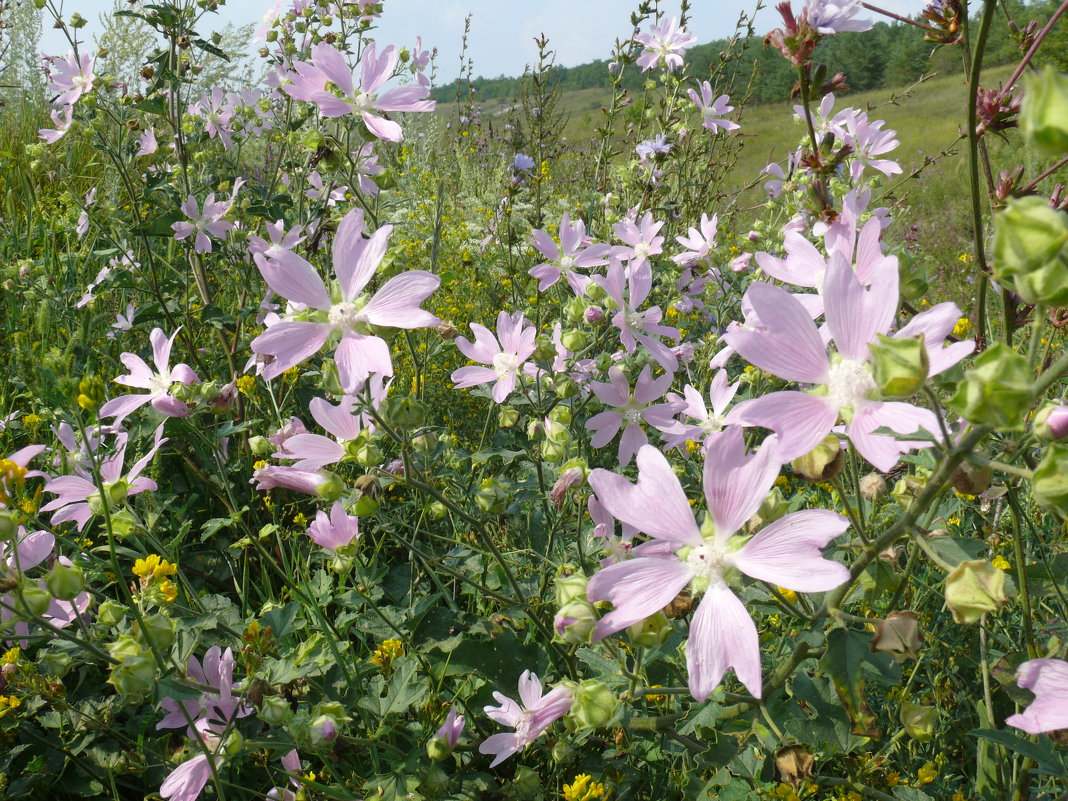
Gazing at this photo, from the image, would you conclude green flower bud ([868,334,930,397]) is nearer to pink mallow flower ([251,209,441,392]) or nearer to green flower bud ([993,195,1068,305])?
green flower bud ([993,195,1068,305])

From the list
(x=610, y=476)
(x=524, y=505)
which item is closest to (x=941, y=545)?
(x=610, y=476)

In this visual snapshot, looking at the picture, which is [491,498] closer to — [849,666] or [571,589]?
[571,589]

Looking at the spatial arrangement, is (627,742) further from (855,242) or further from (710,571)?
(855,242)

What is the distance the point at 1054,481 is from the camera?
0.73 meters

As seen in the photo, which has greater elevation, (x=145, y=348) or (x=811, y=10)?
(x=811, y=10)

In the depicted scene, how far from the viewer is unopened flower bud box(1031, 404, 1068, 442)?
77cm

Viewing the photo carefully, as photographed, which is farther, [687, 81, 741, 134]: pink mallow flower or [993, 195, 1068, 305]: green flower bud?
[687, 81, 741, 134]: pink mallow flower

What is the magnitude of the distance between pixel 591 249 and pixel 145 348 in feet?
6.94

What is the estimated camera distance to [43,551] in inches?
52.6

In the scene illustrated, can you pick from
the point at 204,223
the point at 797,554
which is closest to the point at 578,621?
the point at 797,554

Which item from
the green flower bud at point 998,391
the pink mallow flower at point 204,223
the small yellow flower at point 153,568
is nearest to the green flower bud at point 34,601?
the small yellow flower at point 153,568

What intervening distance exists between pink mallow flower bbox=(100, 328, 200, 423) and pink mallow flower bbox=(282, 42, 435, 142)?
72cm

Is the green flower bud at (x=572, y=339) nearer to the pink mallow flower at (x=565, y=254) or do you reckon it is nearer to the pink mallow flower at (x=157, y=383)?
the pink mallow flower at (x=565, y=254)

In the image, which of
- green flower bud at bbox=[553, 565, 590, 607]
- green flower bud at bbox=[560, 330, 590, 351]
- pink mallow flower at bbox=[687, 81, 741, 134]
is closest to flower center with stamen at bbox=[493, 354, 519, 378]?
green flower bud at bbox=[560, 330, 590, 351]
